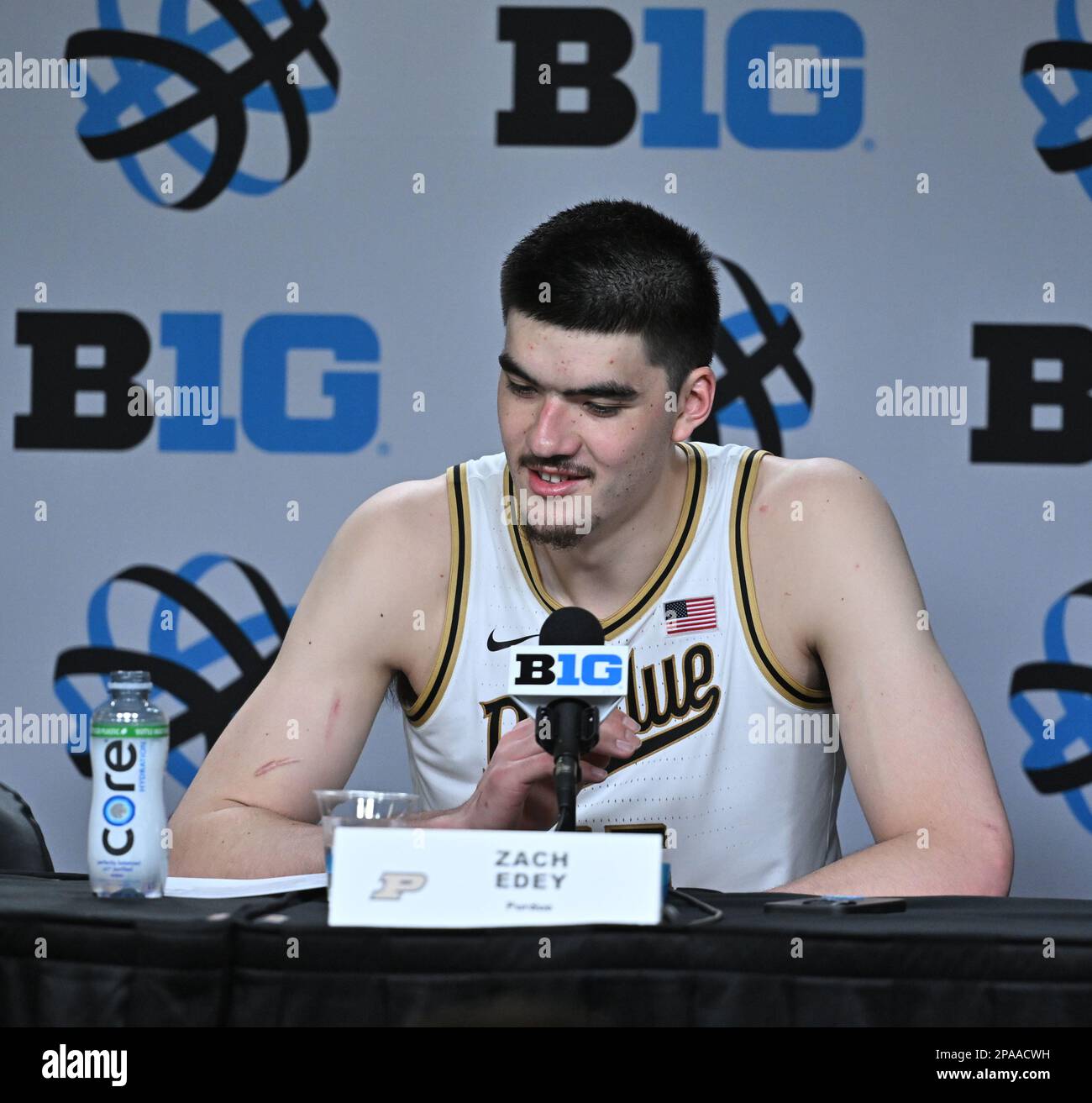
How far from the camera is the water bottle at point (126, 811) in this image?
3.60ft

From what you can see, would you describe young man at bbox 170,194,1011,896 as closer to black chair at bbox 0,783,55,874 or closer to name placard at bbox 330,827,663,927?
black chair at bbox 0,783,55,874

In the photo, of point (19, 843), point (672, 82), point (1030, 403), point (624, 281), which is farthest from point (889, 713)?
point (672, 82)

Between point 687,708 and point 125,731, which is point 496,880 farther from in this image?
point 687,708

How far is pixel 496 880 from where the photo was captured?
0.94 m

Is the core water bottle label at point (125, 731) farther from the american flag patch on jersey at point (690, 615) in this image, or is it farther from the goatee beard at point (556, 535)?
the american flag patch on jersey at point (690, 615)

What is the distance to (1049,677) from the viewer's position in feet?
8.25

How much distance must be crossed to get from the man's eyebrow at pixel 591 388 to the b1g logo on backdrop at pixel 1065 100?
1299mm

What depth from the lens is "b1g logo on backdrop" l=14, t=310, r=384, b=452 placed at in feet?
8.38

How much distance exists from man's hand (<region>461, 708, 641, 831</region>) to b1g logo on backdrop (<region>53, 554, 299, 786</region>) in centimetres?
127

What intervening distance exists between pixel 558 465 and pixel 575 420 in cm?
6

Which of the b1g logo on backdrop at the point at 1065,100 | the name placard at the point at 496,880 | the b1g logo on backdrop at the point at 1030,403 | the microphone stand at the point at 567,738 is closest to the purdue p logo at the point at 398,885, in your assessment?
the name placard at the point at 496,880
